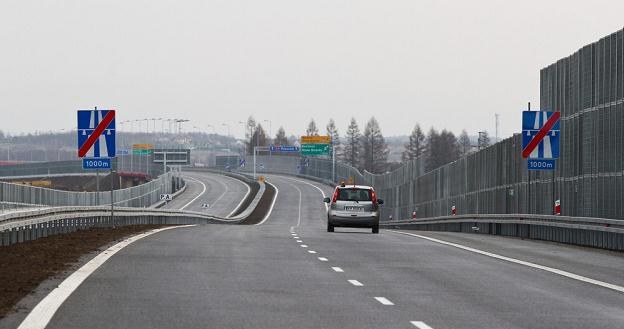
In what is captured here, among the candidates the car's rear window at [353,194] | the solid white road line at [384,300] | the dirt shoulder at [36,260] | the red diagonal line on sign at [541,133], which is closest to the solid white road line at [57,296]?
the dirt shoulder at [36,260]

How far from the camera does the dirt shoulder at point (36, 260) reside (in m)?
14.3

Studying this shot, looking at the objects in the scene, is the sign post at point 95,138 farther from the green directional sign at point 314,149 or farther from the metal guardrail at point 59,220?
the green directional sign at point 314,149

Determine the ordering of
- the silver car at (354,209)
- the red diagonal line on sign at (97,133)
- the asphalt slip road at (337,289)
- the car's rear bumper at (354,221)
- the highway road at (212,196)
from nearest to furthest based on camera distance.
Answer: the asphalt slip road at (337,289) → the red diagonal line on sign at (97,133) → the car's rear bumper at (354,221) → the silver car at (354,209) → the highway road at (212,196)

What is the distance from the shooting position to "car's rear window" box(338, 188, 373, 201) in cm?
4256

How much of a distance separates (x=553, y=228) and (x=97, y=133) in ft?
40.6

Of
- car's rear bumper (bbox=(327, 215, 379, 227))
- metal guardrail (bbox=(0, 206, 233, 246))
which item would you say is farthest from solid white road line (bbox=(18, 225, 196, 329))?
car's rear bumper (bbox=(327, 215, 379, 227))

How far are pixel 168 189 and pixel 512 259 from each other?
12637 cm

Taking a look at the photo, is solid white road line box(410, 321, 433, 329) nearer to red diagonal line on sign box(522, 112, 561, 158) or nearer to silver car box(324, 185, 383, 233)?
red diagonal line on sign box(522, 112, 561, 158)

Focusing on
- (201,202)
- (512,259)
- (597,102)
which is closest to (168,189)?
(201,202)

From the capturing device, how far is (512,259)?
76.5 ft

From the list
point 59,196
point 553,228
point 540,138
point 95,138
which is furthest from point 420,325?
point 59,196

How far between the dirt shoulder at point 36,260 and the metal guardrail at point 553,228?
10.9 metres

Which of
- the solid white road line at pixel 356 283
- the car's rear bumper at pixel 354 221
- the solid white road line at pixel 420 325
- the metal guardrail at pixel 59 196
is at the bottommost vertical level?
the solid white road line at pixel 420 325

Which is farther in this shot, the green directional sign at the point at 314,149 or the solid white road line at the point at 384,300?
the green directional sign at the point at 314,149
